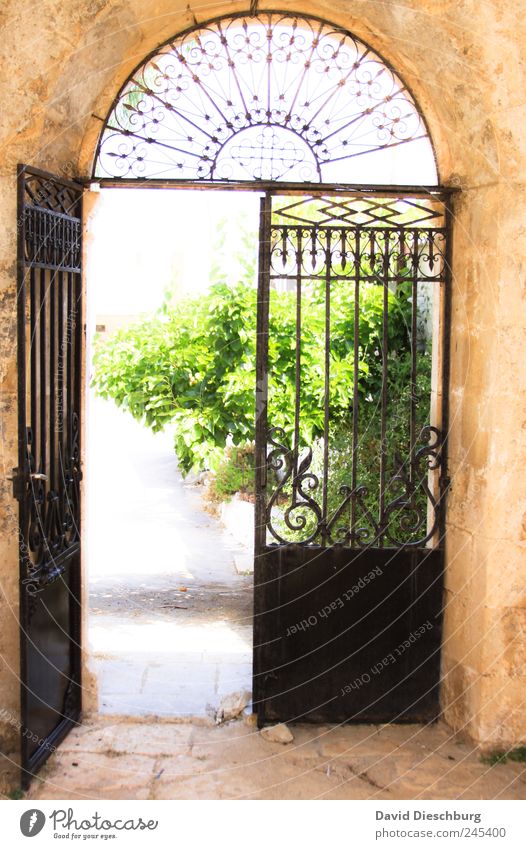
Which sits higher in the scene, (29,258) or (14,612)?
(29,258)

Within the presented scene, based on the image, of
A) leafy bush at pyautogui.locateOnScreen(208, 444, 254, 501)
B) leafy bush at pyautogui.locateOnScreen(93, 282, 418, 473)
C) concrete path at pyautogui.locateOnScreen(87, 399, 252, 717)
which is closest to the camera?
concrete path at pyautogui.locateOnScreen(87, 399, 252, 717)

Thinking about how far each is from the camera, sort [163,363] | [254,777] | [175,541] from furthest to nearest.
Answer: [175,541] < [163,363] < [254,777]

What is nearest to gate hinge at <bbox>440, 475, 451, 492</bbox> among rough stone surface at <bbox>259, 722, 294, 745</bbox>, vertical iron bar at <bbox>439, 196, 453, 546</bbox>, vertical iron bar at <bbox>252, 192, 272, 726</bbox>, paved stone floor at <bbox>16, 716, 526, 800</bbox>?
vertical iron bar at <bbox>439, 196, 453, 546</bbox>

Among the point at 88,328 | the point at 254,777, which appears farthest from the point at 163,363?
the point at 254,777

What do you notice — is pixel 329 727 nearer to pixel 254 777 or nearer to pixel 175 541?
pixel 254 777

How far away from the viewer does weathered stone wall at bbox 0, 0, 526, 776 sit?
4031mm

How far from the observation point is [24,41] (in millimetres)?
3947

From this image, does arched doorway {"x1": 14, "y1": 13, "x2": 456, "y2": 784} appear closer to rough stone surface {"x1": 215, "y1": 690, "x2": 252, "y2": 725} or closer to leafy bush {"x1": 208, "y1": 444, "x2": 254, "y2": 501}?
rough stone surface {"x1": 215, "y1": 690, "x2": 252, "y2": 725}

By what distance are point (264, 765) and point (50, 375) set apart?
7.32 ft

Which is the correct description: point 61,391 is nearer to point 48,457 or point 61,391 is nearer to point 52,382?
point 52,382

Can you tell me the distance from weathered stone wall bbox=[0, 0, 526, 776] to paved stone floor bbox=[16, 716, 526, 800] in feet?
0.98

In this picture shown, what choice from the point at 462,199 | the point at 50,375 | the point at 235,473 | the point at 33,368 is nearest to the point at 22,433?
the point at 33,368

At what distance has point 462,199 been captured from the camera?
181 inches
